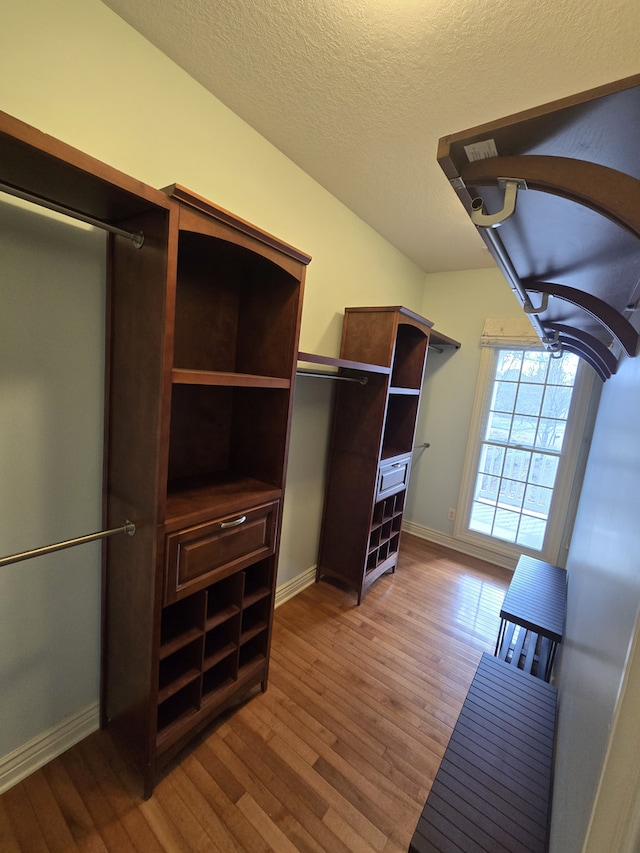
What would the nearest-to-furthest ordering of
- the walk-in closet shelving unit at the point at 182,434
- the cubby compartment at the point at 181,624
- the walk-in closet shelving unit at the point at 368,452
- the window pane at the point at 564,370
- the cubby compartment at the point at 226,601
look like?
the walk-in closet shelving unit at the point at 182,434
the cubby compartment at the point at 181,624
the cubby compartment at the point at 226,601
the walk-in closet shelving unit at the point at 368,452
the window pane at the point at 564,370

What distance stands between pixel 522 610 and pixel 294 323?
Result: 192 centimetres

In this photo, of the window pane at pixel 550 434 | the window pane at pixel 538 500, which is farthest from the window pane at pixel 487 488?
the window pane at pixel 550 434

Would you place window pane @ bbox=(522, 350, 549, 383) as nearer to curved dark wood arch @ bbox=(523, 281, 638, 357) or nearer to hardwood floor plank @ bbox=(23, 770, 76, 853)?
curved dark wood arch @ bbox=(523, 281, 638, 357)

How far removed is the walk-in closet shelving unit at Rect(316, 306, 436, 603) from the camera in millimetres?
2283

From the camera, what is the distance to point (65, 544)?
1029 mm

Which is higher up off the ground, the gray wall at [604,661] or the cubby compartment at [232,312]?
the cubby compartment at [232,312]

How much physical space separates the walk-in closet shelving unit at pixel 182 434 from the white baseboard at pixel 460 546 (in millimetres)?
2397

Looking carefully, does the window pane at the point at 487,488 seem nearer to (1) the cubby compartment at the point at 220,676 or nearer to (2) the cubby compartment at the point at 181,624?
(1) the cubby compartment at the point at 220,676

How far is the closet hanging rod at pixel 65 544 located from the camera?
93cm

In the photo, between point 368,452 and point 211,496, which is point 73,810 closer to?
point 211,496

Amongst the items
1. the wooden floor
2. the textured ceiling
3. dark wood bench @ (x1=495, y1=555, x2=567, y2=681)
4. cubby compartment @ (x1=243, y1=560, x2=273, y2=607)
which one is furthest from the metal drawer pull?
the textured ceiling

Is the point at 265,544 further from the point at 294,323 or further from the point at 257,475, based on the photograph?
the point at 294,323

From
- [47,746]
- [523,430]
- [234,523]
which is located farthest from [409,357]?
[47,746]

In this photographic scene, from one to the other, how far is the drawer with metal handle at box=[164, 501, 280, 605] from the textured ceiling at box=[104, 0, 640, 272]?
1.68 metres
